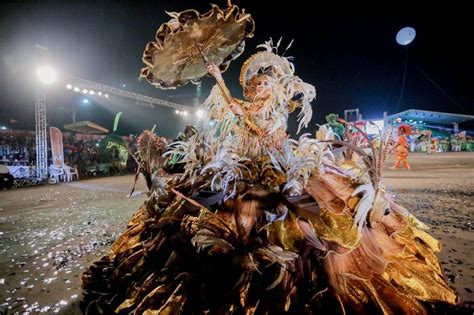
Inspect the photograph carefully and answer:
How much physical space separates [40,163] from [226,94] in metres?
13.8

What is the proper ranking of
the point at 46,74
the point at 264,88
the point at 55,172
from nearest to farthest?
the point at 264,88, the point at 46,74, the point at 55,172

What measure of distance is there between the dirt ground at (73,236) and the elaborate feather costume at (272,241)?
18.0 inches

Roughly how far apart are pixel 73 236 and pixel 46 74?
10.7 meters

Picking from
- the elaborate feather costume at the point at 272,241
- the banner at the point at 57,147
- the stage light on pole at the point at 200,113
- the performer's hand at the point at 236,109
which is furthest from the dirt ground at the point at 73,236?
the banner at the point at 57,147

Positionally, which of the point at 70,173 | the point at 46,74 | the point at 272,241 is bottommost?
the point at 272,241

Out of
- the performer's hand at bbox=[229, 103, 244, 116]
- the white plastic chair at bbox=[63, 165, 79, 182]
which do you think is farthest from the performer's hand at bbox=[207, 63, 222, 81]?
the white plastic chair at bbox=[63, 165, 79, 182]

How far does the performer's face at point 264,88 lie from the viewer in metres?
3.03

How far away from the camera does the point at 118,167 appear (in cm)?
1706

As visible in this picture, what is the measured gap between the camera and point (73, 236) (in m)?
4.64

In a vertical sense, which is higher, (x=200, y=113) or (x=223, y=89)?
(x=223, y=89)

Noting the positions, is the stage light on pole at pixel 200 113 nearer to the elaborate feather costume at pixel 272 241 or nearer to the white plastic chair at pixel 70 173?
the elaborate feather costume at pixel 272 241

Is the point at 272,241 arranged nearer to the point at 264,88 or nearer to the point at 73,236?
the point at 264,88

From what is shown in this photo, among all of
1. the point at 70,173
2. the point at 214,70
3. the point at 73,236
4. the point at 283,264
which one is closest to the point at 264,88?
the point at 214,70

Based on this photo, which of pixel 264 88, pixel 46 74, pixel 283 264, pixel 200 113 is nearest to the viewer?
pixel 283 264
